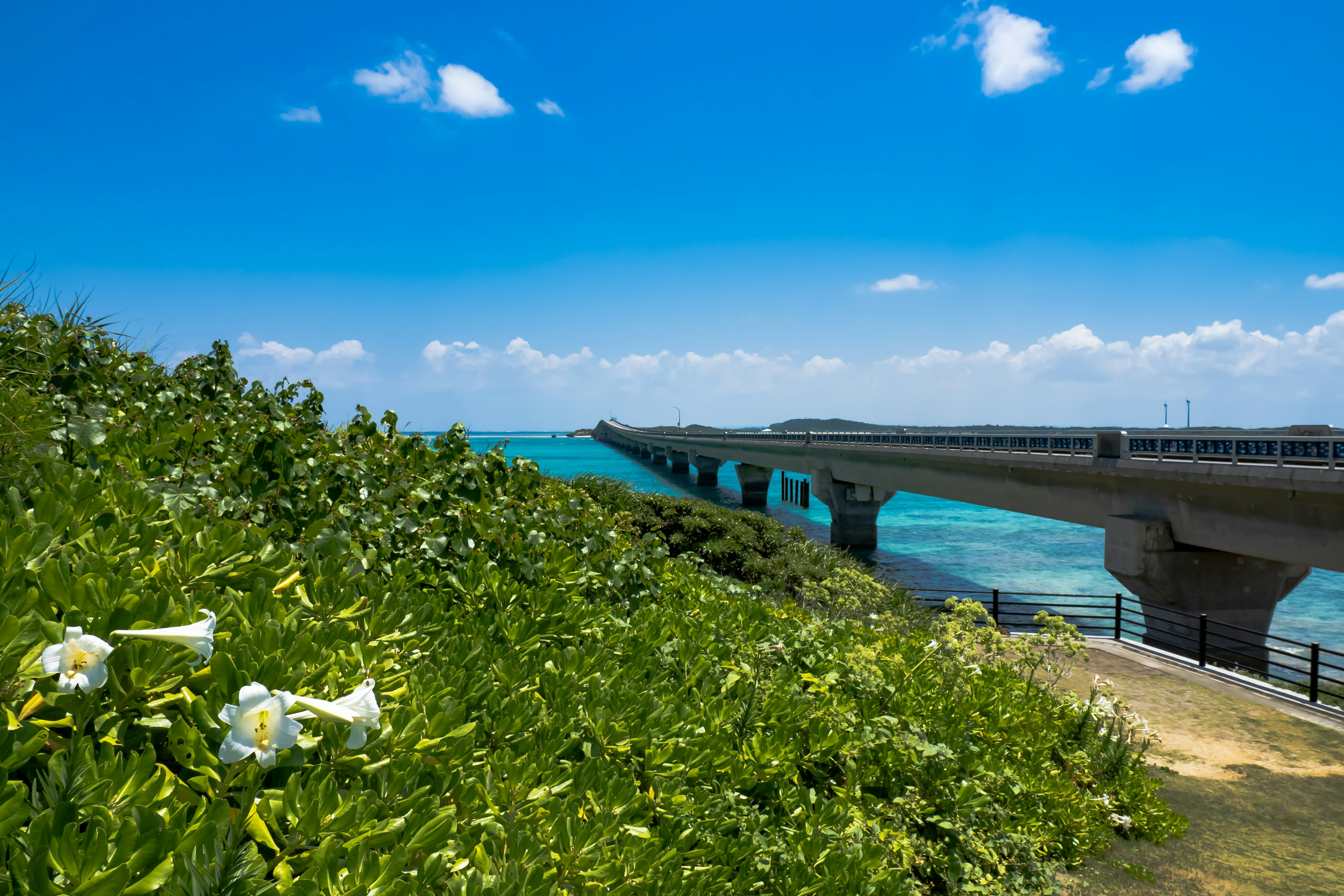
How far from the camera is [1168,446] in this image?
19875 mm

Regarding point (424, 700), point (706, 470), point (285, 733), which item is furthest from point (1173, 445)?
point (706, 470)

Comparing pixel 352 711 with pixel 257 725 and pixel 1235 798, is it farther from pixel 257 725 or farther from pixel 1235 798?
pixel 1235 798

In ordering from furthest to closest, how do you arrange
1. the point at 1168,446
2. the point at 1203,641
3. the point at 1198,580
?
the point at 1168,446 < the point at 1198,580 < the point at 1203,641

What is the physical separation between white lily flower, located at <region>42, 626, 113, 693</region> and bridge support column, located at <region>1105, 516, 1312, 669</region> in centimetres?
2348

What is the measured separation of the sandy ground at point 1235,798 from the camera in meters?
5.00

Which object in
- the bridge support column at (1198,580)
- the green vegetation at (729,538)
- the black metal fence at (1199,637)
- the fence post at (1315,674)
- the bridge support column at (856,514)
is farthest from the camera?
the bridge support column at (856,514)

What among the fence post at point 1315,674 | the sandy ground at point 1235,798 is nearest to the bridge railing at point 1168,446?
the fence post at point 1315,674

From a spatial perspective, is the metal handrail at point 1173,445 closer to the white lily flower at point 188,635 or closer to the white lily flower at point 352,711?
the white lily flower at point 352,711

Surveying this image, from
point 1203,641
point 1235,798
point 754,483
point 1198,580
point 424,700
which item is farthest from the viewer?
point 754,483

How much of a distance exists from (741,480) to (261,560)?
6703 centimetres

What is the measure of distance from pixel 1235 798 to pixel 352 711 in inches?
330

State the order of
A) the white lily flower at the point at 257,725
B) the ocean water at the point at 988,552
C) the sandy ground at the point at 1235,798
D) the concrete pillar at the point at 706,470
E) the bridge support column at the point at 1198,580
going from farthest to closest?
1. the concrete pillar at the point at 706,470
2. the ocean water at the point at 988,552
3. the bridge support column at the point at 1198,580
4. the sandy ground at the point at 1235,798
5. the white lily flower at the point at 257,725

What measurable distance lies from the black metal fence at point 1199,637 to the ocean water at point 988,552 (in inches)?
70.2

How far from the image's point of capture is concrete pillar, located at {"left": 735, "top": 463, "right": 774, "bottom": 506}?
223ft
